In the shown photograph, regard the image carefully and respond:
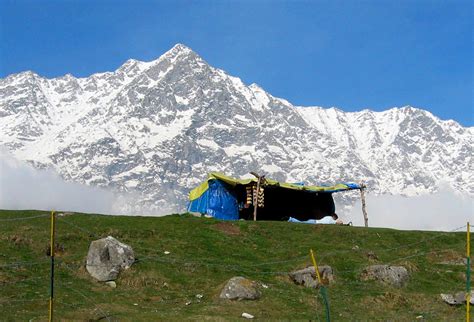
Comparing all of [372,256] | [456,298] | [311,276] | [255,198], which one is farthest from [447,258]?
[255,198]

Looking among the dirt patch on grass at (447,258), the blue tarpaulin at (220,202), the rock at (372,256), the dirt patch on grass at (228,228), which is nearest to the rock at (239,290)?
the rock at (372,256)

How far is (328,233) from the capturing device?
185ft

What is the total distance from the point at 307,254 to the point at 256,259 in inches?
161

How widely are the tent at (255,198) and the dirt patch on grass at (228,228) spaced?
10.5 metres

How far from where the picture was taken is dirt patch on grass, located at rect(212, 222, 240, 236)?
5455 cm

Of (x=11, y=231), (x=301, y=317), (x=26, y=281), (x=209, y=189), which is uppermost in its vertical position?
(x=209, y=189)

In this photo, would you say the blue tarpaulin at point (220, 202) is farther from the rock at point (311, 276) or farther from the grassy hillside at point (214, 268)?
the rock at point (311, 276)

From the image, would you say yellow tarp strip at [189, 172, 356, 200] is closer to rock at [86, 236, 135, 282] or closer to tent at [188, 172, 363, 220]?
tent at [188, 172, 363, 220]

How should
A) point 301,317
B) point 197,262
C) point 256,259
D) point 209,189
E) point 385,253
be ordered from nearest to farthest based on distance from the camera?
point 301,317 → point 197,262 → point 256,259 → point 385,253 → point 209,189

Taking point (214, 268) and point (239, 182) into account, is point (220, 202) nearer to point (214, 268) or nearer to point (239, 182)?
point (239, 182)

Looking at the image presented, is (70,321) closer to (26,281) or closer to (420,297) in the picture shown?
(26,281)

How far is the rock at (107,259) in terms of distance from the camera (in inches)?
1658

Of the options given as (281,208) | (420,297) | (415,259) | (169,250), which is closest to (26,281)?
(169,250)

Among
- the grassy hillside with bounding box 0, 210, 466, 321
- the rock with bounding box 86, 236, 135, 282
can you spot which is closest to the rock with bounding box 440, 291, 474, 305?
the grassy hillside with bounding box 0, 210, 466, 321
